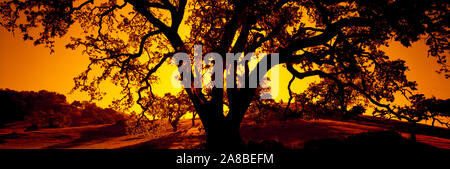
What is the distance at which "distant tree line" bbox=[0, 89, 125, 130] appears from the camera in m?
60.2

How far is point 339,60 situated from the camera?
10.3 m

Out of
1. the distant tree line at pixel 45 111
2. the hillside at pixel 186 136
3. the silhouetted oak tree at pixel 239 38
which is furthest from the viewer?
the distant tree line at pixel 45 111

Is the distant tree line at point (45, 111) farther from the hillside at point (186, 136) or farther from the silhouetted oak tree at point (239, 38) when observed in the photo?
the silhouetted oak tree at point (239, 38)

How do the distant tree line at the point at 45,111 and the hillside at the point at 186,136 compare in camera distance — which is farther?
the distant tree line at the point at 45,111

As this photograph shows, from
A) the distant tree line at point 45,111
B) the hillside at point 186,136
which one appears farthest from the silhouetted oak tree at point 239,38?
the distant tree line at point 45,111

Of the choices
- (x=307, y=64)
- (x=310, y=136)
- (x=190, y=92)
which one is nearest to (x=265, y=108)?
(x=307, y=64)

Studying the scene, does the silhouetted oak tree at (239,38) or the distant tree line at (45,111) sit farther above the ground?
the silhouetted oak tree at (239,38)

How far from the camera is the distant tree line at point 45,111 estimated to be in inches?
2368

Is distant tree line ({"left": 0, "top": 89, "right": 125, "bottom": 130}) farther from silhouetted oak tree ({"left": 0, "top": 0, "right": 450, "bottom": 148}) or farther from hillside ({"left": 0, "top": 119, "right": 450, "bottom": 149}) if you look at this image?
silhouetted oak tree ({"left": 0, "top": 0, "right": 450, "bottom": 148})

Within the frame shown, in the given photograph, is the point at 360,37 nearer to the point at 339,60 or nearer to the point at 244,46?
the point at 339,60

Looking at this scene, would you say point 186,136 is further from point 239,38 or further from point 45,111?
point 45,111

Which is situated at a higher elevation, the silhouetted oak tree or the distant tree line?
the silhouetted oak tree

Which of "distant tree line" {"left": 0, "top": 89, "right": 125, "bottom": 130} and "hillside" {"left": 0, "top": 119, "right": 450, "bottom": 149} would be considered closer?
"hillside" {"left": 0, "top": 119, "right": 450, "bottom": 149}

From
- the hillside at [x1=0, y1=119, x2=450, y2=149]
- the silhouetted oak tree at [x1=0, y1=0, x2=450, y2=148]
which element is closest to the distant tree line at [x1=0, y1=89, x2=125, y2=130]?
the hillside at [x1=0, y1=119, x2=450, y2=149]
